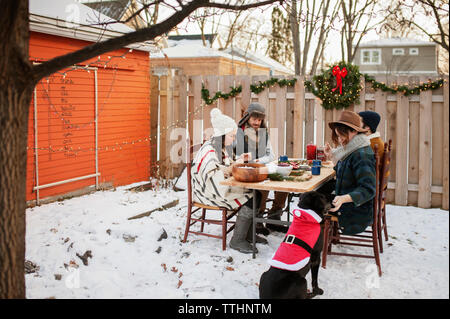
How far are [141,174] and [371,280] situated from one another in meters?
5.81

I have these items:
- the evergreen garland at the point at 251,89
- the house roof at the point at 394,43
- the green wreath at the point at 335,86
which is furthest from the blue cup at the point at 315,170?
the house roof at the point at 394,43

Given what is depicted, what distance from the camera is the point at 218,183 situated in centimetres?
502

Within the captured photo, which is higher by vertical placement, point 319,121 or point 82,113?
point 82,113

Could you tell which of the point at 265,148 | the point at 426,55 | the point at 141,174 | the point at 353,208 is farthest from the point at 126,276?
the point at 426,55

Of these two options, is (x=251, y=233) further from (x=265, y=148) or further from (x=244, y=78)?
(x=244, y=78)

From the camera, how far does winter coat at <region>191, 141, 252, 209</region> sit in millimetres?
5012

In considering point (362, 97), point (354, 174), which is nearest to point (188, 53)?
point (362, 97)

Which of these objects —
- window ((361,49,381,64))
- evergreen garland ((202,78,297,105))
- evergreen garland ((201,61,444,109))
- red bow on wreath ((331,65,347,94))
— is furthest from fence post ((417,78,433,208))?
window ((361,49,381,64))

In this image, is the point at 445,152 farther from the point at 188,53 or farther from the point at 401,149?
the point at 188,53

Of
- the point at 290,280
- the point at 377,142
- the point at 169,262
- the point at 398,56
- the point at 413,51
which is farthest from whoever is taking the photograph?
the point at 398,56

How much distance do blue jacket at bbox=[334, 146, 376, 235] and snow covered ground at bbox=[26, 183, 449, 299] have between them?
0.59 metres

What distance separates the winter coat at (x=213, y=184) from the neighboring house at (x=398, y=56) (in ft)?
116

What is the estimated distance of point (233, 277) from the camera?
4.34 meters

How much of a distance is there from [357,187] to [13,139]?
309 centimetres
